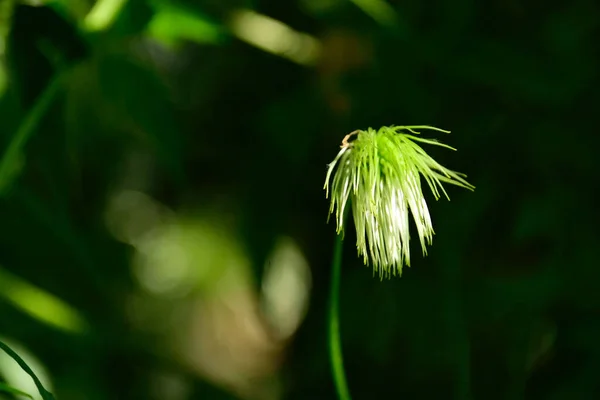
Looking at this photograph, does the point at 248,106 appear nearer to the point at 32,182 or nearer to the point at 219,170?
the point at 219,170

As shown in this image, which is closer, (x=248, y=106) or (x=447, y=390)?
(x=447, y=390)

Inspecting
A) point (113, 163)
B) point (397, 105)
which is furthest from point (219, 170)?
point (397, 105)

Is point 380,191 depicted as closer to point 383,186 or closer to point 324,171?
point 383,186

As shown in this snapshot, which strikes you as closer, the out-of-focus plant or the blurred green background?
the out-of-focus plant

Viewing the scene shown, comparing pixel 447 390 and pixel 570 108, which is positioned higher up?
pixel 570 108

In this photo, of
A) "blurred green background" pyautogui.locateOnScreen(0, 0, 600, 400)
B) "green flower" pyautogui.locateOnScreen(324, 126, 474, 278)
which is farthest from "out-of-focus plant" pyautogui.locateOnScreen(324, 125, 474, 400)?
"blurred green background" pyautogui.locateOnScreen(0, 0, 600, 400)

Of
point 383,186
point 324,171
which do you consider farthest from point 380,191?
point 324,171

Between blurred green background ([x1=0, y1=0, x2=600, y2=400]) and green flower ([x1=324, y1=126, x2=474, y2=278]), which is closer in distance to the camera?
green flower ([x1=324, y1=126, x2=474, y2=278])

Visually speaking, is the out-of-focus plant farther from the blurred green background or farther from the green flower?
the blurred green background
